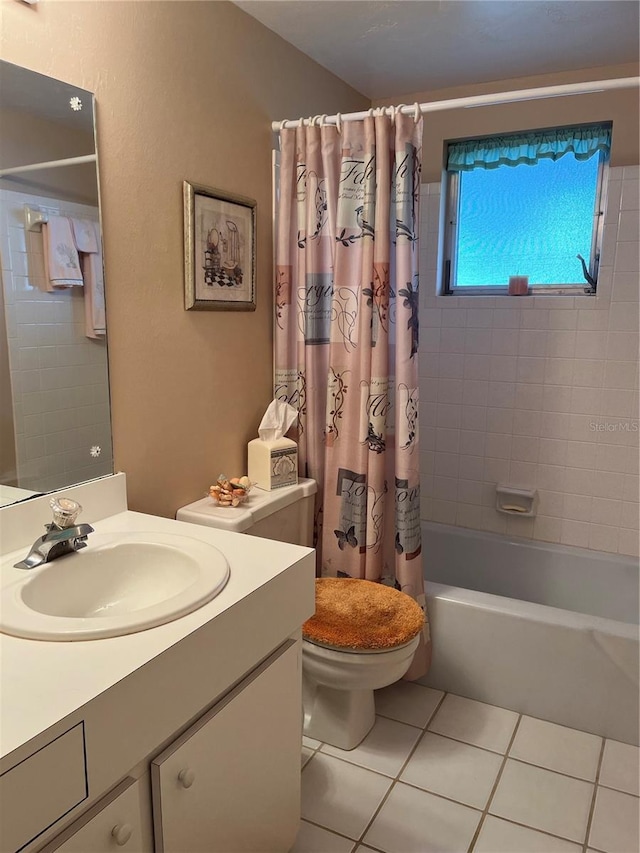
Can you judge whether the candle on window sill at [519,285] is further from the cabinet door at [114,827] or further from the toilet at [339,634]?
the cabinet door at [114,827]

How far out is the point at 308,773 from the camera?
1.93 meters

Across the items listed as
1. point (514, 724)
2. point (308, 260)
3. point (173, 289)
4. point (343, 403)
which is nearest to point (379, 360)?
point (343, 403)

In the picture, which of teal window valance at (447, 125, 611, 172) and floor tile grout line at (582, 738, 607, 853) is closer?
floor tile grout line at (582, 738, 607, 853)

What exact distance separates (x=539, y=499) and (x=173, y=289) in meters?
1.83

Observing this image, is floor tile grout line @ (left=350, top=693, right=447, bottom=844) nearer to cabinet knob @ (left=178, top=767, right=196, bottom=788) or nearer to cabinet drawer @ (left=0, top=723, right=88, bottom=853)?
cabinet knob @ (left=178, top=767, right=196, bottom=788)

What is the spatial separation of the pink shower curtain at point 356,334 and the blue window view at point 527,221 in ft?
3.13

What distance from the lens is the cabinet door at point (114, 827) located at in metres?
0.95

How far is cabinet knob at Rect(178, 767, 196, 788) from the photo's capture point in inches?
44.9

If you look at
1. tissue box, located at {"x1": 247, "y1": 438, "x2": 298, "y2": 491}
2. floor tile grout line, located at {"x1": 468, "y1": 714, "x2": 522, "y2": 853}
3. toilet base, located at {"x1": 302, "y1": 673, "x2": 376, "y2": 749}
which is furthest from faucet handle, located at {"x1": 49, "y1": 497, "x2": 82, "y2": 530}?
floor tile grout line, located at {"x1": 468, "y1": 714, "x2": 522, "y2": 853}

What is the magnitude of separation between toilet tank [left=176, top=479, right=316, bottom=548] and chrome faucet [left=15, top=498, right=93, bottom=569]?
1.66 feet

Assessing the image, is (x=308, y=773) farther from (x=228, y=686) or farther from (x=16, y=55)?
(x=16, y=55)

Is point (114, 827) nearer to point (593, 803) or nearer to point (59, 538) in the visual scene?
point (59, 538)

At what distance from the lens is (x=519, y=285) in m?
2.77

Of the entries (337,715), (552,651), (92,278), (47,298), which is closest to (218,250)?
(92,278)
